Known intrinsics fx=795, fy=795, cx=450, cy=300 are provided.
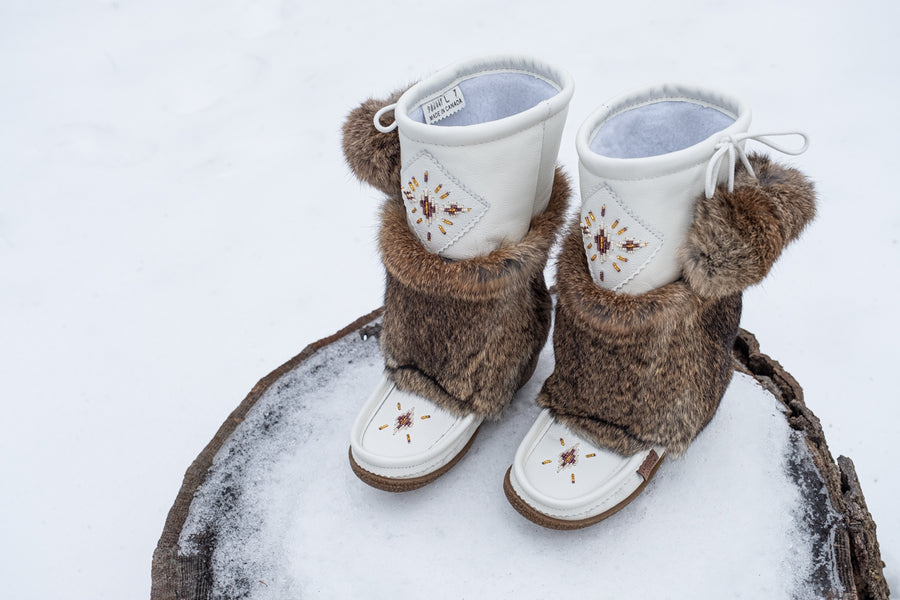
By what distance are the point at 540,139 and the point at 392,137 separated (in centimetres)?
19

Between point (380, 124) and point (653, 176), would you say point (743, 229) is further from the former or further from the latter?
point (380, 124)

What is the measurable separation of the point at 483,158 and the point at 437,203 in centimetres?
8

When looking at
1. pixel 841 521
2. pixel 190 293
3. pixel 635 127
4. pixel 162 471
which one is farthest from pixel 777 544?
pixel 190 293

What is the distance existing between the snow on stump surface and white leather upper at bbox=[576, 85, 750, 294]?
0.33 m

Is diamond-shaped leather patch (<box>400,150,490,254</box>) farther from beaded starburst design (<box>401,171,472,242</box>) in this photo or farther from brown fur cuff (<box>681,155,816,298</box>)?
brown fur cuff (<box>681,155,816,298</box>)

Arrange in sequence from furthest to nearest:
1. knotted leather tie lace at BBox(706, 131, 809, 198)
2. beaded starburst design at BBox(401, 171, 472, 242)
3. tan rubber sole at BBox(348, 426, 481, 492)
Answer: tan rubber sole at BBox(348, 426, 481, 492) → beaded starburst design at BBox(401, 171, 472, 242) → knotted leather tie lace at BBox(706, 131, 809, 198)

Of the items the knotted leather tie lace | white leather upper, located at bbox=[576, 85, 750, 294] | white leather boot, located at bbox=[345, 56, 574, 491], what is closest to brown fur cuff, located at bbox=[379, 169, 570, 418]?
white leather boot, located at bbox=[345, 56, 574, 491]

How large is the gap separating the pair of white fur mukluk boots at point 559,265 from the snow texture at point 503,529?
0.06 meters

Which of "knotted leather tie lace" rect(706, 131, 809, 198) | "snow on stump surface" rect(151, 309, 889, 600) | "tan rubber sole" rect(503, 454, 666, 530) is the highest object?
"knotted leather tie lace" rect(706, 131, 809, 198)

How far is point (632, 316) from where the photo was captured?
0.88 metres

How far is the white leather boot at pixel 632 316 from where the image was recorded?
A: 2.71ft

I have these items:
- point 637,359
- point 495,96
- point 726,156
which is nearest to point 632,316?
point 637,359

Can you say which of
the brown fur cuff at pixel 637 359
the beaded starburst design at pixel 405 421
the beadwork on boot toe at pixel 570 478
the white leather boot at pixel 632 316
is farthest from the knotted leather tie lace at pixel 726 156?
the beaded starburst design at pixel 405 421

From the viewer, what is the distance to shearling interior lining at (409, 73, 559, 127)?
0.95 metres
